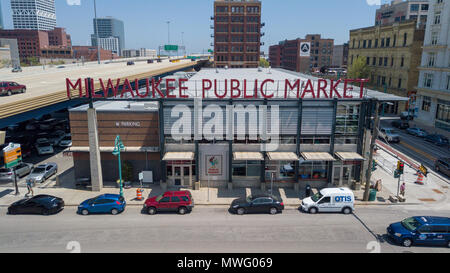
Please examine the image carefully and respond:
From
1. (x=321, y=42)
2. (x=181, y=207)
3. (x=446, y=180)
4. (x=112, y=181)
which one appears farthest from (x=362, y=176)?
(x=321, y=42)

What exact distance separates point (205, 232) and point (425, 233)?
14.0 meters

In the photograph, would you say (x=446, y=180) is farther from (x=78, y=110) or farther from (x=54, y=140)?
(x=54, y=140)

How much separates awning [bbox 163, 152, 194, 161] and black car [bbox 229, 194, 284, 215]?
244 inches

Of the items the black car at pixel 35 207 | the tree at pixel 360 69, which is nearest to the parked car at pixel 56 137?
the black car at pixel 35 207

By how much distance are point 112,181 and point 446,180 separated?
34050 mm

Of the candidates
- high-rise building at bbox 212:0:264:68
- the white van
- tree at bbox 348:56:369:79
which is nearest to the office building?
tree at bbox 348:56:369:79

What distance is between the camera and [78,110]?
28.6 metres

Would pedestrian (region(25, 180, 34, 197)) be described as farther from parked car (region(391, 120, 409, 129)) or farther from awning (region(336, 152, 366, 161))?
parked car (region(391, 120, 409, 129))

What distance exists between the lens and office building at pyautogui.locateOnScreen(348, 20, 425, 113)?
61.9 meters

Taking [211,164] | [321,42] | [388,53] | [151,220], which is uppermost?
[321,42]

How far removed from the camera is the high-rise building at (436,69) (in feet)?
170

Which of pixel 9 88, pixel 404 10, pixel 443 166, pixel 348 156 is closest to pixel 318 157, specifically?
pixel 348 156

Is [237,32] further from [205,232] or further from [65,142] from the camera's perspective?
[205,232]

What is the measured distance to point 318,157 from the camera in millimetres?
27516
